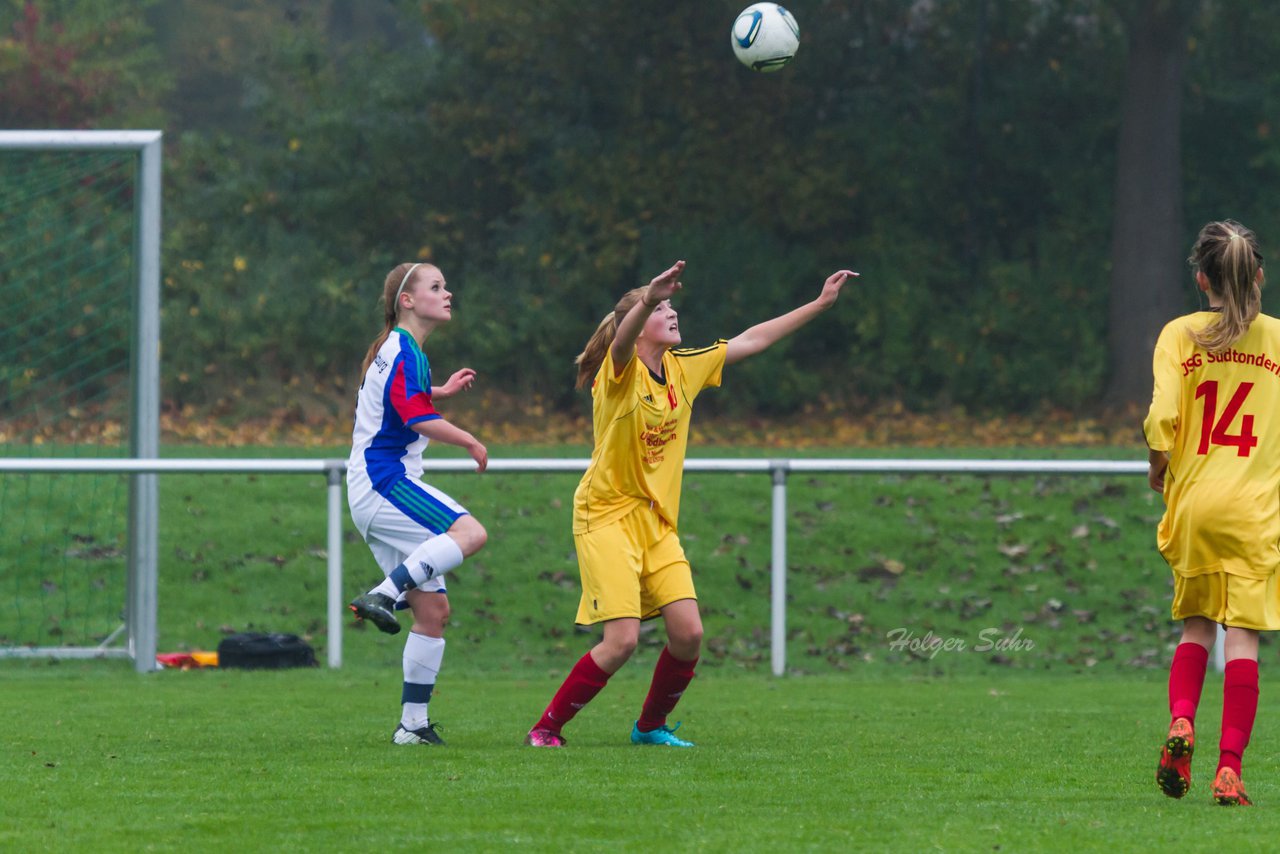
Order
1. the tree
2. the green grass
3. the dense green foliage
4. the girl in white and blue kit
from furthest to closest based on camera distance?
the tree < the dense green foliage < the girl in white and blue kit < the green grass

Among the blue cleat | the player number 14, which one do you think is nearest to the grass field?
the blue cleat

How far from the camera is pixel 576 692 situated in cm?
689

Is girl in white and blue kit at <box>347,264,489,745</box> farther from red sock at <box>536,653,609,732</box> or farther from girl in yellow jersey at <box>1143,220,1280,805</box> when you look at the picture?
girl in yellow jersey at <box>1143,220,1280,805</box>

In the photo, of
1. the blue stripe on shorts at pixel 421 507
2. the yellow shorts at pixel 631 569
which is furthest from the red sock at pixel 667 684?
the blue stripe on shorts at pixel 421 507

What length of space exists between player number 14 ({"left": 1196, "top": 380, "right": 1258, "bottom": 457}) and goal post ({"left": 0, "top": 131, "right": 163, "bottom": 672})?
21.0 ft

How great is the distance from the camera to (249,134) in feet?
95.2

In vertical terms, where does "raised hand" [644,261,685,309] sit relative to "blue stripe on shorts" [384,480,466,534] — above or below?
above

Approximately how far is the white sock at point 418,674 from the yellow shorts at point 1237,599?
9.43 ft

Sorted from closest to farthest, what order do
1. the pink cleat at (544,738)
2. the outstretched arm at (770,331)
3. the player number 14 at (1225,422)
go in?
the player number 14 at (1225,422) < the pink cleat at (544,738) < the outstretched arm at (770,331)

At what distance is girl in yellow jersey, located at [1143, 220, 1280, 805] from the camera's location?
5395 mm

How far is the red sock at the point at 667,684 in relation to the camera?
6.95 metres

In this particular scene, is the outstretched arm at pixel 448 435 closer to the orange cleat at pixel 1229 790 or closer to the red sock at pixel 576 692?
the red sock at pixel 576 692

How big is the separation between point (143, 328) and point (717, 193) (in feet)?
46.5

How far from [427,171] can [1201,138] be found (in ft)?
34.0
